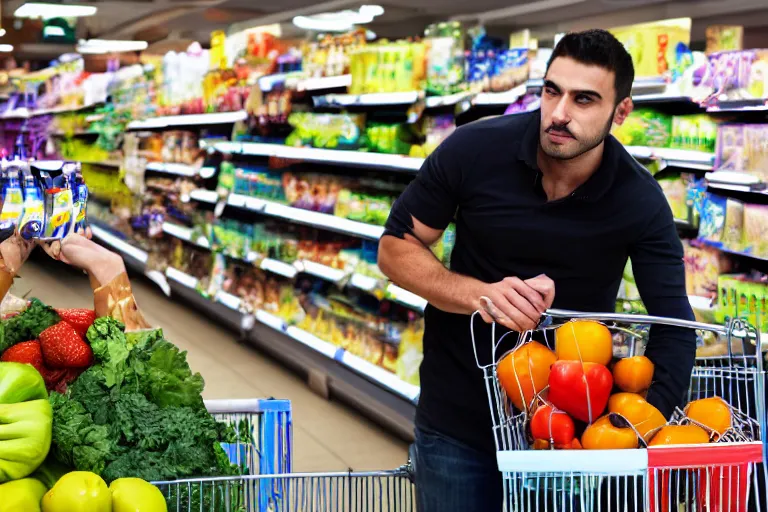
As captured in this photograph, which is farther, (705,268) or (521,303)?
(705,268)

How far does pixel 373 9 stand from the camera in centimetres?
543

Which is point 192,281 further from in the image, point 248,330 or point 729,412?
point 729,412

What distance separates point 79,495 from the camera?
4.89 ft

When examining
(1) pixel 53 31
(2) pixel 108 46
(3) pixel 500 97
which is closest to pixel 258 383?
(3) pixel 500 97

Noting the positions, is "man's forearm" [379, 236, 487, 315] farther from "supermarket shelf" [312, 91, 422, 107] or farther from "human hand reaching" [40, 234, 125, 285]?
"supermarket shelf" [312, 91, 422, 107]

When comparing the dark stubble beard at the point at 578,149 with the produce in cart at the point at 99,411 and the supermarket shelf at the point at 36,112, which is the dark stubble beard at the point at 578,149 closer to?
the produce in cart at the point at 99,411

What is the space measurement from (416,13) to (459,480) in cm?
351

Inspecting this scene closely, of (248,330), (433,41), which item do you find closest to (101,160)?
(248,330)

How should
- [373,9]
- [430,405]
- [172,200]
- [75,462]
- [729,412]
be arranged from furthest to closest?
[172,200], [373,9], [430,405], [75,462], [729,412]

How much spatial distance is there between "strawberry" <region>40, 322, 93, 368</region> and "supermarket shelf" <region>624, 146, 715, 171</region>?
239cm

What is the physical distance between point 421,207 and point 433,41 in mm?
2938

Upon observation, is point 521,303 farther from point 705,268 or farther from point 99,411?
point 705,268

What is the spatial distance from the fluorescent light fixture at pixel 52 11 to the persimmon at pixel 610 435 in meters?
8.52

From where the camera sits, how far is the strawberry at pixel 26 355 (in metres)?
1.96
